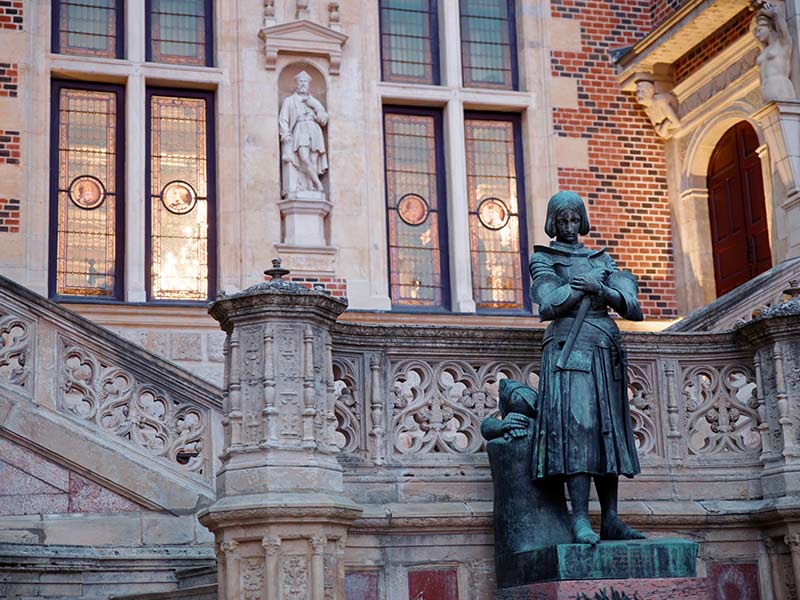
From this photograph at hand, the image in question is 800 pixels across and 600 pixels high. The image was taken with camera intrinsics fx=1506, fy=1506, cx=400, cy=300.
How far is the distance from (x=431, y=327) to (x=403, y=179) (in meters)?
7.67

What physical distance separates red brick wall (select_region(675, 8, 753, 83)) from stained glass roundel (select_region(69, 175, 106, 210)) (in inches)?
258

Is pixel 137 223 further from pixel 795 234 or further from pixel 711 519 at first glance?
pixel 711 519

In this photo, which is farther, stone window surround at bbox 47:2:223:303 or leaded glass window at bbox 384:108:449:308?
leaded glass window at bbox 384:108:449:308

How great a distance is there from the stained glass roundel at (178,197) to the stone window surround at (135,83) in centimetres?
26

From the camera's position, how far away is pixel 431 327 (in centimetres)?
888

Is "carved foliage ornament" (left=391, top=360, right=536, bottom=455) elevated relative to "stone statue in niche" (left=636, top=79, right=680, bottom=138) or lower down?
lower down

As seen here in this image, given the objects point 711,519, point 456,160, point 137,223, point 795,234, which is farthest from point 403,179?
point 711,519

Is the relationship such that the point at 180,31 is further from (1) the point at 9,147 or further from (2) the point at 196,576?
(2) the point at 196,576

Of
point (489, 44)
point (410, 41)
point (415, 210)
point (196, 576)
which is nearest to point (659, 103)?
point (489, 44)

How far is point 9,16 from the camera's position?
15328 millimetres

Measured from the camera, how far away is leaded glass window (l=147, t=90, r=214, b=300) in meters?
15.4

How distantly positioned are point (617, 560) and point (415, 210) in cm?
897

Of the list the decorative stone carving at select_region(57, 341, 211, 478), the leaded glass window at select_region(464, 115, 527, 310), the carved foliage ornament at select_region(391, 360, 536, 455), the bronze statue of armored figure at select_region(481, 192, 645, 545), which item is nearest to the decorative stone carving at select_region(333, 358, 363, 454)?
the carved foliage ornament at select_region(391, 360, 536, 455)

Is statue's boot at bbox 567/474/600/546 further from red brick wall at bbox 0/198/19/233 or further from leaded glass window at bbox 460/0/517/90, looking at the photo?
leaded glass window at bbox 460/0/517/90
